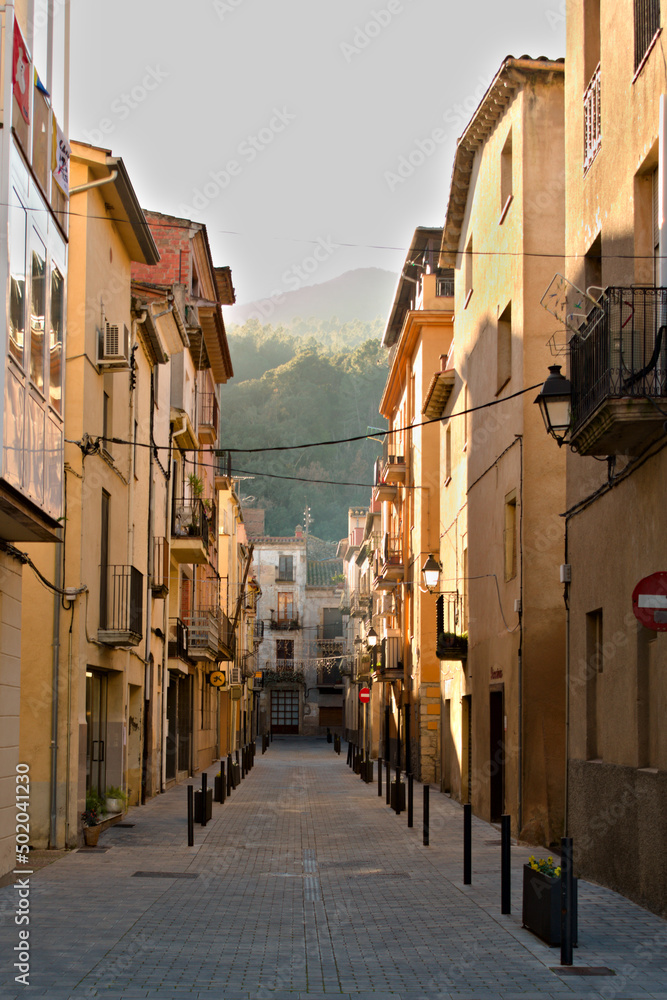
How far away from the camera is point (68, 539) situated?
15.5m

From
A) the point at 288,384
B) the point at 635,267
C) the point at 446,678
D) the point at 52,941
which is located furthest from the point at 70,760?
the point at 288,384

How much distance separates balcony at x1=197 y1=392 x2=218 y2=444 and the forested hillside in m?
42.2

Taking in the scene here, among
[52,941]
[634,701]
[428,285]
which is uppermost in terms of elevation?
[428,285]

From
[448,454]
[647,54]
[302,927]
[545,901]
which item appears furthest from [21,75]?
[448,454]

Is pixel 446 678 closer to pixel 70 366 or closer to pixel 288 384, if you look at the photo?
pixel 70 366

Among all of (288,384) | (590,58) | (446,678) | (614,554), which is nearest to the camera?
(614,554)

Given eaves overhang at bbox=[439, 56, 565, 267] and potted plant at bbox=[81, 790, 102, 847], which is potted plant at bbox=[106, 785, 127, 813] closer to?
potted plant at bbox=[81, 790, 102, 847]

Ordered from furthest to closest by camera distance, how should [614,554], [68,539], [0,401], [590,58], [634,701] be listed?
[68,539] → [590,58] → [614,554] → [634,701] → [0,401]

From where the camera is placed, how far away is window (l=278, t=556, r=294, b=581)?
83.9 meters

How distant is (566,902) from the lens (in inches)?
326

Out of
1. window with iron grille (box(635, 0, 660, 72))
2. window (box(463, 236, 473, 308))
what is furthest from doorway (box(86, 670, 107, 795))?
window with iron grille (box(635, 0, 660, 72))

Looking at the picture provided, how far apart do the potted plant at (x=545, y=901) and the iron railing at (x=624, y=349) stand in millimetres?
3981

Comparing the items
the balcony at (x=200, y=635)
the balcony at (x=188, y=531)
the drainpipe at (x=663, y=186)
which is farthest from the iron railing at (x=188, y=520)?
the drainpipe at (x=663, y=186)

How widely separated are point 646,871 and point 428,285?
2261 centimetres
